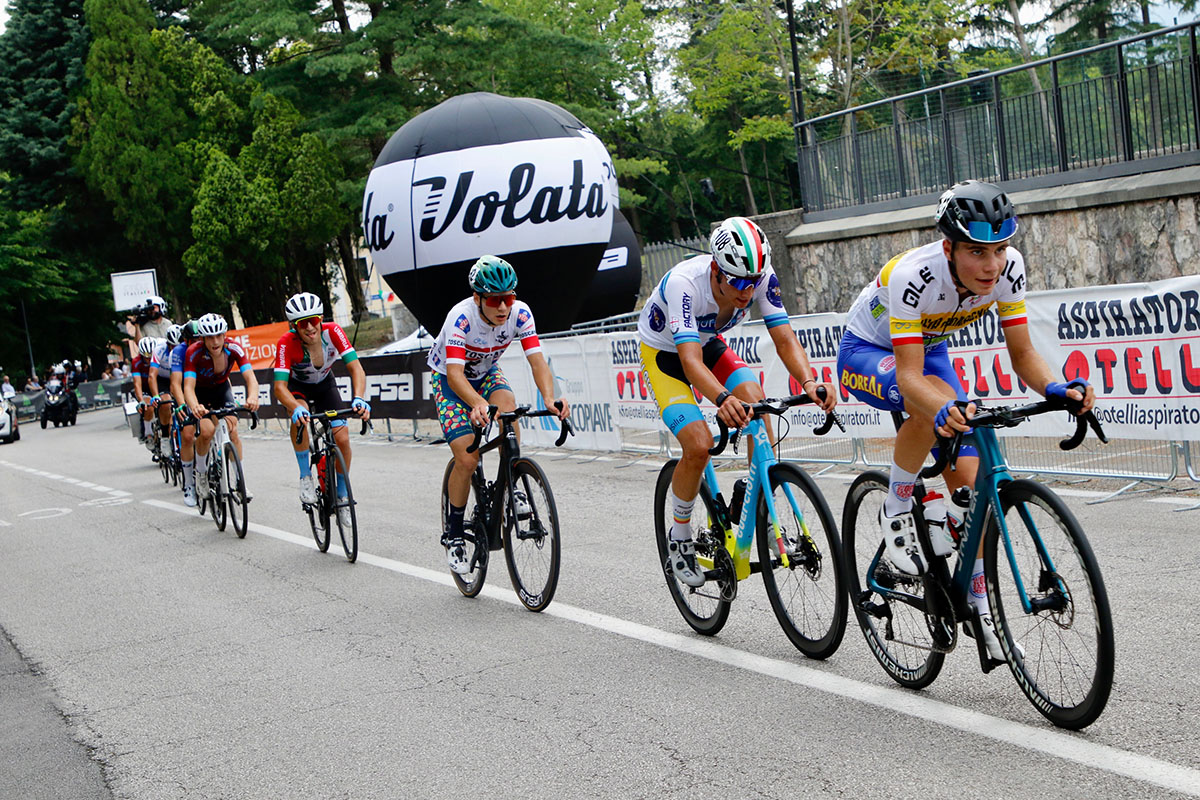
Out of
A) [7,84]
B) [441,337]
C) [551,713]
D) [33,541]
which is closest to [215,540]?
[33,541]

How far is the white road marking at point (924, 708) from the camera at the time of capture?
4074 millimetres

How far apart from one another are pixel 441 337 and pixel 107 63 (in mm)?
49268

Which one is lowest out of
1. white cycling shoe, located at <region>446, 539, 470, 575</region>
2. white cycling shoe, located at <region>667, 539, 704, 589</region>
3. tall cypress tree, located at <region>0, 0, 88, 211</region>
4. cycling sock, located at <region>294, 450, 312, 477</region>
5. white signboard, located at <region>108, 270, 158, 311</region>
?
white cycling shoe, located at <region>446, 539, 470, 575</region>

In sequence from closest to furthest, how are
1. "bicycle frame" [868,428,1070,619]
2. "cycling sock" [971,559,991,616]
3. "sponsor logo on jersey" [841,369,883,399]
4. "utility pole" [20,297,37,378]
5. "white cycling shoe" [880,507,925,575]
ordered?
1. "bicycle frame" [868,428,1070,619]
2. "cycling sock" [971,559,991,616]
3. "white cycling shoe" [880,507,925,575]
4. "sponsor logo on jersey" [841,369,883,399]
5. "utility pole" [20,297,37,378]

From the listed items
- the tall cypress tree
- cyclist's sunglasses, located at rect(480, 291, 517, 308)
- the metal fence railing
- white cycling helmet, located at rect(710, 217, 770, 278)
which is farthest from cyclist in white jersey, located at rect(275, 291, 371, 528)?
the tall cypress tree

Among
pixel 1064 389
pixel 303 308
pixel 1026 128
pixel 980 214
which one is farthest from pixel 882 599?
pixel 1026 128

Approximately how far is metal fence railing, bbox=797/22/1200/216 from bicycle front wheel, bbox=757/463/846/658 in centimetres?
1176

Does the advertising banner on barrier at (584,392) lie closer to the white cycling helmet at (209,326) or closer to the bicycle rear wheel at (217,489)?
the bicycle rear wheel at (217,489)

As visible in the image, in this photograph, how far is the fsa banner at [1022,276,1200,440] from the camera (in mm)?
8891

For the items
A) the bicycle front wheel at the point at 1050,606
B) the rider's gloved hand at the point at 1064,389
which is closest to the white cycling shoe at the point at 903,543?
the bicycle front wheel at the point at 1050,606

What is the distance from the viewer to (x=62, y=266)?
61.6 metres

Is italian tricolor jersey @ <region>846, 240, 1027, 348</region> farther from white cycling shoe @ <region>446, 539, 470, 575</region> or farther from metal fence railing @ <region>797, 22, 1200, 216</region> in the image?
metal fence railing @ <region>797, 22, 1200, 216</region>

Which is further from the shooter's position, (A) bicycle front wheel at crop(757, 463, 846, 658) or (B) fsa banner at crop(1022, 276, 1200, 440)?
(B) fsa banner at crop(1022, 276, 1200, 440)

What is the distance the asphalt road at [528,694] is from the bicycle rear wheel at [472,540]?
0.12 meters
